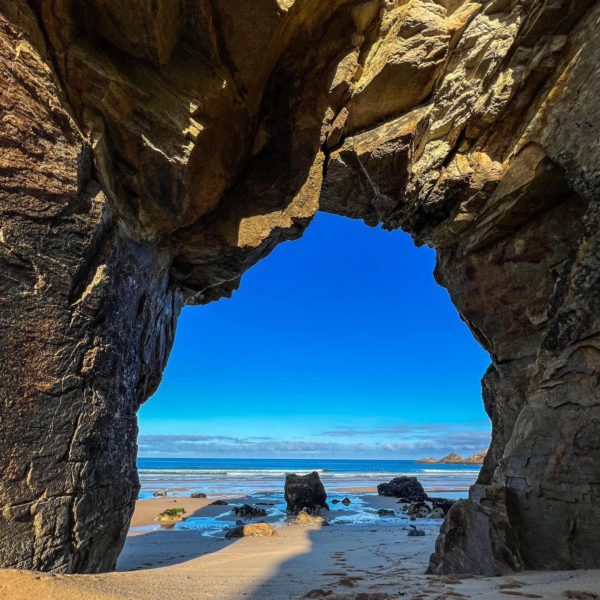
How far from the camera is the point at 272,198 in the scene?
398 inches

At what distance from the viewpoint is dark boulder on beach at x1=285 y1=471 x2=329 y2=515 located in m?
19.9

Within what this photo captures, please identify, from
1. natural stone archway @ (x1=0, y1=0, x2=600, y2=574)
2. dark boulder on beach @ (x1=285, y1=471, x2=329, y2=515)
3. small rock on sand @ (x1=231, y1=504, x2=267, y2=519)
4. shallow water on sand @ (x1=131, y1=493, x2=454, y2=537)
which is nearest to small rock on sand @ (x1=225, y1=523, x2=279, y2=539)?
shallow water on sand @ (x1=131, y1=493, x2=454, y2=537)

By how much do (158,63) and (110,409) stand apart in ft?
21.0

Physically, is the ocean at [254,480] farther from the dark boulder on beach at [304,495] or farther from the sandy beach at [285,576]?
the sandy beach at [285,576]

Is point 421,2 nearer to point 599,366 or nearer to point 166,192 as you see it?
point 166,192

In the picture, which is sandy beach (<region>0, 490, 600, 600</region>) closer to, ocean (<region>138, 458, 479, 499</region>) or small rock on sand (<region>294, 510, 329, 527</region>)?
small rock on sand (<region>294, 510, 329, 527</region>)

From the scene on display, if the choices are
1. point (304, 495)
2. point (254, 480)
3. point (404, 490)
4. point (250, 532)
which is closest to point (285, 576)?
point (250, 532)

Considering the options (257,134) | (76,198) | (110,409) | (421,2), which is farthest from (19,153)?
(421,2)

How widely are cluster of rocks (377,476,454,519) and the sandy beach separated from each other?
19.9 ft

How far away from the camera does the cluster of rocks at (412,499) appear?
19.3m

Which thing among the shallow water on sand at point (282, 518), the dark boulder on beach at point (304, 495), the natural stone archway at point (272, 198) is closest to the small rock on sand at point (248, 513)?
the shallow water on sand at point (282, 518)

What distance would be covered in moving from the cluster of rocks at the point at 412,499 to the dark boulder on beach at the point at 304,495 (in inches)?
124

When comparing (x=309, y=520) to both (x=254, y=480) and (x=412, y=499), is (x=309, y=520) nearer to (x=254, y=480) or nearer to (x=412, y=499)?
(x=412, y=499)

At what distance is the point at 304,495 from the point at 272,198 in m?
16.0
